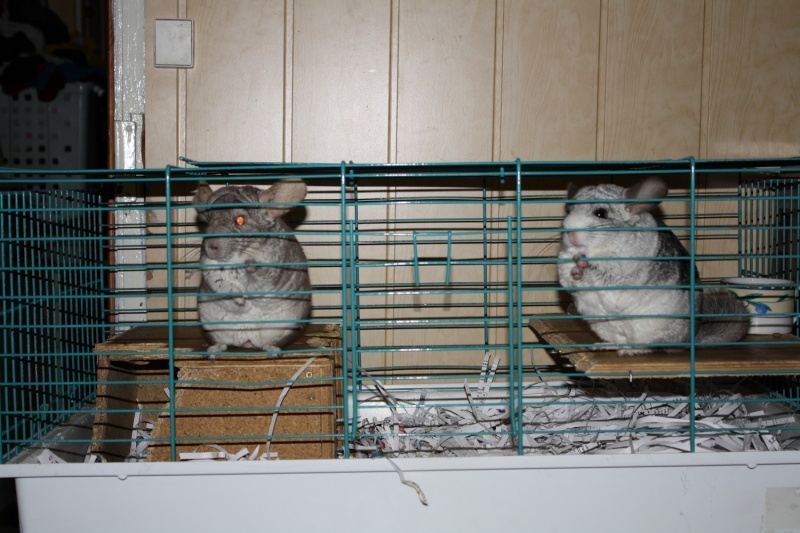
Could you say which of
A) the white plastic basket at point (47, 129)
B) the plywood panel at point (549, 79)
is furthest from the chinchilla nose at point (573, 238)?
the white plastic basket at point (47, 129)

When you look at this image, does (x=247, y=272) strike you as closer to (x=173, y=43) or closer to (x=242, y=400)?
(x=242, y=400)

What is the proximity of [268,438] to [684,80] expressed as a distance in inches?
102

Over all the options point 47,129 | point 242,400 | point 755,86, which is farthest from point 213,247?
point 47,129

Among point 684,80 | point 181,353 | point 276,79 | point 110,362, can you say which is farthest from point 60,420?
point 684,80

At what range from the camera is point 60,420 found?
288cm

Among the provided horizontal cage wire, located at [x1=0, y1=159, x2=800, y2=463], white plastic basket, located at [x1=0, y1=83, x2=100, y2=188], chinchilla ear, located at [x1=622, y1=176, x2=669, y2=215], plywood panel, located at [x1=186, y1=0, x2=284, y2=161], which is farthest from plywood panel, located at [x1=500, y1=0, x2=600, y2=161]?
white plastic basket, located at [x1=0, y1=83, x2=100, y2=188]

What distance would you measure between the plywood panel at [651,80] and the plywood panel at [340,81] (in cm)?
110

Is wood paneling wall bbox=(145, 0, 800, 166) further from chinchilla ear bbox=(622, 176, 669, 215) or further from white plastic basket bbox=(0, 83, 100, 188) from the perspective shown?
white plastic basket bbox=(0, 83, 100, 188)

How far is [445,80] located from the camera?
329 cm

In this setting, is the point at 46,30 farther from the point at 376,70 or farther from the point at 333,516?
the point at 333,516

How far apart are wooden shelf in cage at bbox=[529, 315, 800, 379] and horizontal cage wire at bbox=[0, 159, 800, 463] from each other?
0.04 ft

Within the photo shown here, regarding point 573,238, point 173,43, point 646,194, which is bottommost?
point 573,238

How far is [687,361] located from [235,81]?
2.35m

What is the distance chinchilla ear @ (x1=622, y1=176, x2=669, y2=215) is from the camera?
2.54 meters
